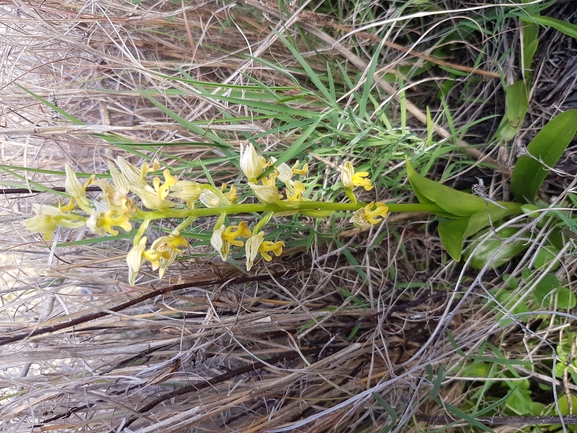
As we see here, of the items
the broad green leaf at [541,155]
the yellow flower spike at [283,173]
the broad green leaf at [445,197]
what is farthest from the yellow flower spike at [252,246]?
the broad green leaf at [541,155]

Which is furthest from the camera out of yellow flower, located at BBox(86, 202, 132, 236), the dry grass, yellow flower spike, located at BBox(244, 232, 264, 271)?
the dry grass

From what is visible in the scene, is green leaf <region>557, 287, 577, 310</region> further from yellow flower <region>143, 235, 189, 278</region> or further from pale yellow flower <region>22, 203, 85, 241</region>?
pale yellow flower <region>22, 203, 85, 241</region>

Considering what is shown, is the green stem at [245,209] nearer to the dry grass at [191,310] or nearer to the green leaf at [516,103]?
the dry grass at [191,310]

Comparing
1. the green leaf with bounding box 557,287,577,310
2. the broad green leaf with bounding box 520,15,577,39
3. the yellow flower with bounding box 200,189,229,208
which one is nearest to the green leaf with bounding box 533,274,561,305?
the green leaf with bounding box 557,287,577,310

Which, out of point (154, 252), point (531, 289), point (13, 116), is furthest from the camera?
point (13, 116)

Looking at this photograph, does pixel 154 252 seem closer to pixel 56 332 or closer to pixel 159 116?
pixel 56 332

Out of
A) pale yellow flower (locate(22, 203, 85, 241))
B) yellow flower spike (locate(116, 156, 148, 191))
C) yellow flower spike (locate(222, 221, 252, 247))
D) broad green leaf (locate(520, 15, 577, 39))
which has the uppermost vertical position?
broad green leaf (locate(520, 15, 577, 39))

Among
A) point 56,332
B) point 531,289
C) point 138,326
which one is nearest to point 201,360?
point 138,326
